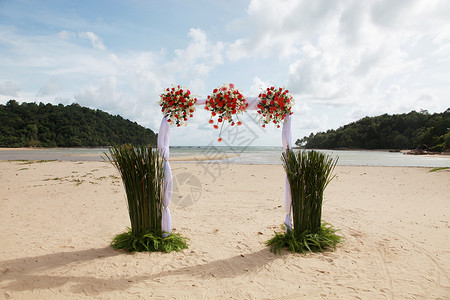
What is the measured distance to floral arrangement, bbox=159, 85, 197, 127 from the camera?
4.77 m

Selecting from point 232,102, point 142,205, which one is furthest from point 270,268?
point 232,102

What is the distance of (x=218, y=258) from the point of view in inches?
170

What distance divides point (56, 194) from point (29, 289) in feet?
21.0

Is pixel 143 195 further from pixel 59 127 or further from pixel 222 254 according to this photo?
pixel 59 127

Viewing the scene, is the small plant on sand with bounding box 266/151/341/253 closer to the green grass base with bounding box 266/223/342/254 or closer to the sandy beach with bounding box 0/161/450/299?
the green grass base with bounding box 266/223/342/254

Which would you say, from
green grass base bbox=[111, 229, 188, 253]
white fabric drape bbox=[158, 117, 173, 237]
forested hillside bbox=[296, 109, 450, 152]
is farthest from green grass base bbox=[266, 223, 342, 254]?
forested hillside bbox=[296, 109, 450, 152]

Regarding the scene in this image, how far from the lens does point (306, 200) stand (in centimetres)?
469

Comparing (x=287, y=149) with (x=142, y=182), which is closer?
(x=142, y=182)

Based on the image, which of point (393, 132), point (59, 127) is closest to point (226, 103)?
point (393, 132)

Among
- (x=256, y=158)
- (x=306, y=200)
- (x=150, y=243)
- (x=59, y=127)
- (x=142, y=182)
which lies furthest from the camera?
(x=59, y=127)

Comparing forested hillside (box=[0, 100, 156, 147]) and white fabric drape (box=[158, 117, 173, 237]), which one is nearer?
white fabric drape (box=[158, 117, 173, 237])

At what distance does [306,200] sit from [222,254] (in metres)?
1.78

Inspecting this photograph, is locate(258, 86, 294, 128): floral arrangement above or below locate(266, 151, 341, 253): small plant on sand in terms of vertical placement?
above

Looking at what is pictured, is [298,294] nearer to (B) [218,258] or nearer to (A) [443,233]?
(B) [218,258]
